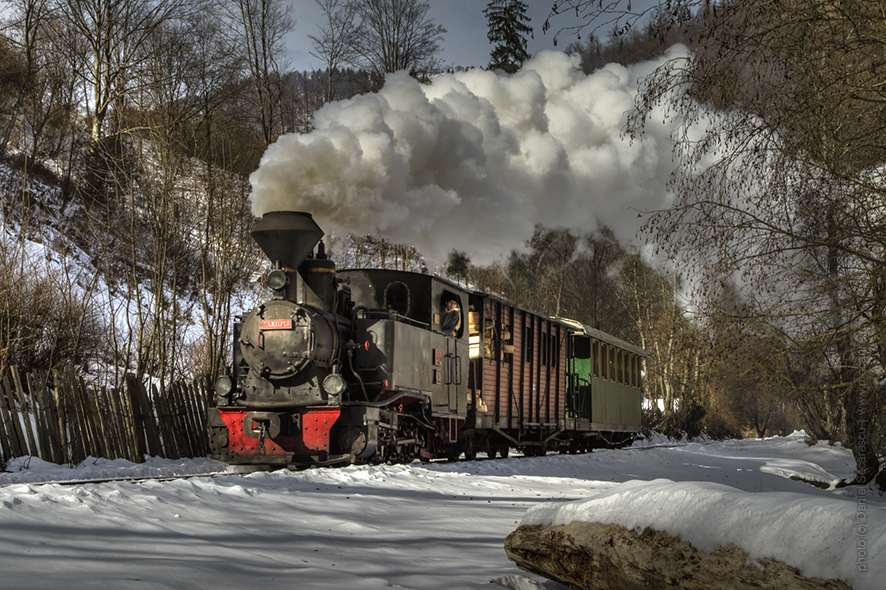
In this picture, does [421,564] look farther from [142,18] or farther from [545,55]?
[142,18]

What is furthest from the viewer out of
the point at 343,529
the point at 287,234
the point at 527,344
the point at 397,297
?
the point at 527,344

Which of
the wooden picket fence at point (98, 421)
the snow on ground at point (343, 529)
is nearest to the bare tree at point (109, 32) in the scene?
the wooden picket fence at point (98, 421)

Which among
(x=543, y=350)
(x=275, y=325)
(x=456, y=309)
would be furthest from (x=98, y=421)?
(x=543, y=350)

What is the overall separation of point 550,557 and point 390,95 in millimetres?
10461

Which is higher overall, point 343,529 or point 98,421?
point 98,421

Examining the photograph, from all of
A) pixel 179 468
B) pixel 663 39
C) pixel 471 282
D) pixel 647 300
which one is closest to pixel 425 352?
pixel 179 468

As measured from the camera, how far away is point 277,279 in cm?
1013

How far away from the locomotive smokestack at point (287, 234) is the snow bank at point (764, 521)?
636 cm

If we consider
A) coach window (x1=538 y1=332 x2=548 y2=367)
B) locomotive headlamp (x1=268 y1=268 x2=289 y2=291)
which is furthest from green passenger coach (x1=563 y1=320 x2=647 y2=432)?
locomotive headlamp (x1=268 y1=268 x2=289 y2=291)

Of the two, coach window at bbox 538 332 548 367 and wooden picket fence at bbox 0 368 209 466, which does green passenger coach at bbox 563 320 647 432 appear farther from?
wooden picket fence at bbox 0 368 209 466

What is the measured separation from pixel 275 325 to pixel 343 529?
5.12m

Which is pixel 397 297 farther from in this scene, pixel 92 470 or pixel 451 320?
pixel 92 470

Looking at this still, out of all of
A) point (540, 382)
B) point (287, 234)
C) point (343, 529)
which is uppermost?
point (287, 234)

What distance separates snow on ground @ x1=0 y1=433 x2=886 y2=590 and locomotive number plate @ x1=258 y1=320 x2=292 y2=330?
2521 millimetres
